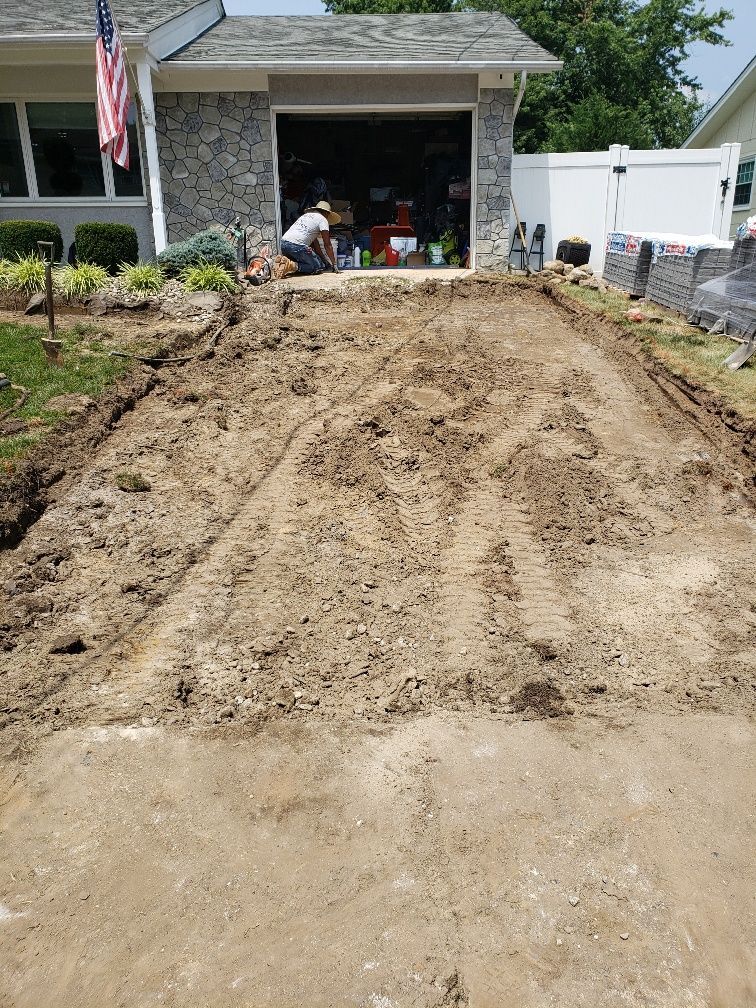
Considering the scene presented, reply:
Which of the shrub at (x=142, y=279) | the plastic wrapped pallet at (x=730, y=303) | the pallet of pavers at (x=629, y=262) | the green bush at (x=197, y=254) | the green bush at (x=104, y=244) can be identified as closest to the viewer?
the plastic wrapped pallet at (x=730, y=303)

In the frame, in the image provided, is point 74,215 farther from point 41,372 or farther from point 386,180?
point 386,180

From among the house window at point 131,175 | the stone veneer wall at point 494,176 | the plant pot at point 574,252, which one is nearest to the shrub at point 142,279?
the house window at point 131,175

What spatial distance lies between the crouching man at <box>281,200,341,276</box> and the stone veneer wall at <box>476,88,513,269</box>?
3035 millimetres

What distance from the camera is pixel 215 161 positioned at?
14.7 meters

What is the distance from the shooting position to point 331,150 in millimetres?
20094

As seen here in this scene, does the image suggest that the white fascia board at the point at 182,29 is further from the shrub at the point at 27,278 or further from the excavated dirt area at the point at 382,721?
the excavated dirt area at the point at 382,721

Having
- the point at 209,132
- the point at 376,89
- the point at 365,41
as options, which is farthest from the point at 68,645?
the point at 365,41

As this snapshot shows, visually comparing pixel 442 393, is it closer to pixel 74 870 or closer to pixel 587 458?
pixel 587 458

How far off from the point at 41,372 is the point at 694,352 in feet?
23.5

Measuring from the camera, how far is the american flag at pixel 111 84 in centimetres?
1112

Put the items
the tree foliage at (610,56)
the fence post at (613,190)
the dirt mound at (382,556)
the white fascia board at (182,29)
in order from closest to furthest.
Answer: the dirt mound at (382,556)
the white fascia board at (182,29)
the fence post at (613,190)
the tree foliage at (610,56)

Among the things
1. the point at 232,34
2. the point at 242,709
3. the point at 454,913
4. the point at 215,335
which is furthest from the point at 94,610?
the point at 232,34

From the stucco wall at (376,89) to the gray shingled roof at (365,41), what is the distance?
410 millimetres

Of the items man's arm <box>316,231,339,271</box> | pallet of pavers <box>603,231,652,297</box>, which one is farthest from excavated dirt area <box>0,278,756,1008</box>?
man's arm <box>316,231,339,271</box>
